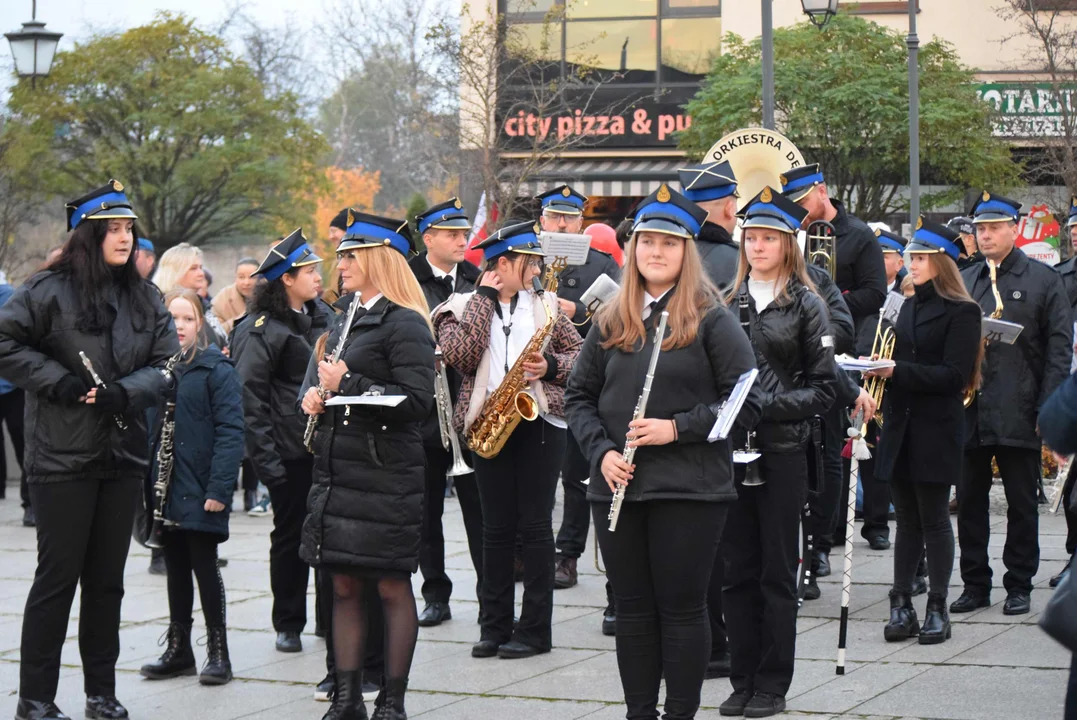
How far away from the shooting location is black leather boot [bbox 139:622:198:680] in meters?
7.15

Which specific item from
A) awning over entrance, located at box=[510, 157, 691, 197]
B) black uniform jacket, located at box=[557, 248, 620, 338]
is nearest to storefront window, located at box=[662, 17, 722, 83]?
awning over entrance, located at box=[510, 157, 691, 197]

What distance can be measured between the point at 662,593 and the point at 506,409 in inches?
85.3

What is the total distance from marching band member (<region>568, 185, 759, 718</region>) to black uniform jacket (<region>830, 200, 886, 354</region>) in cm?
309

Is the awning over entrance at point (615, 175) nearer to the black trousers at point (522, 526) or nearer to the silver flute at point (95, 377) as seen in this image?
the black trousers at point (522, 526)

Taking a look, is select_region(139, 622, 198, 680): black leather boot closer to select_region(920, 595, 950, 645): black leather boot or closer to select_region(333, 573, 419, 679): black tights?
select_region(333, 573, 419, 679): black tights

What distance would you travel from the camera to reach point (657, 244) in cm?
552

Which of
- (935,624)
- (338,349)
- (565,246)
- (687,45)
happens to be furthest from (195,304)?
(687,45)

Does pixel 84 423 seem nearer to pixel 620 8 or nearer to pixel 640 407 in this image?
pixel 640 407

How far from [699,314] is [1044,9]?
18528 mm

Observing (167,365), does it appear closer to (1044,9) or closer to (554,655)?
(554,655)

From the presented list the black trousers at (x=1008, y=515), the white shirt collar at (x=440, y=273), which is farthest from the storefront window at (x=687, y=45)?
the black trousers at (x=1008, y=515)

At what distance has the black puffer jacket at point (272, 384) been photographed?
24.2 feet

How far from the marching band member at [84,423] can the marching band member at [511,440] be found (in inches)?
67.0

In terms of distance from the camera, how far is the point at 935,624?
286 inches
